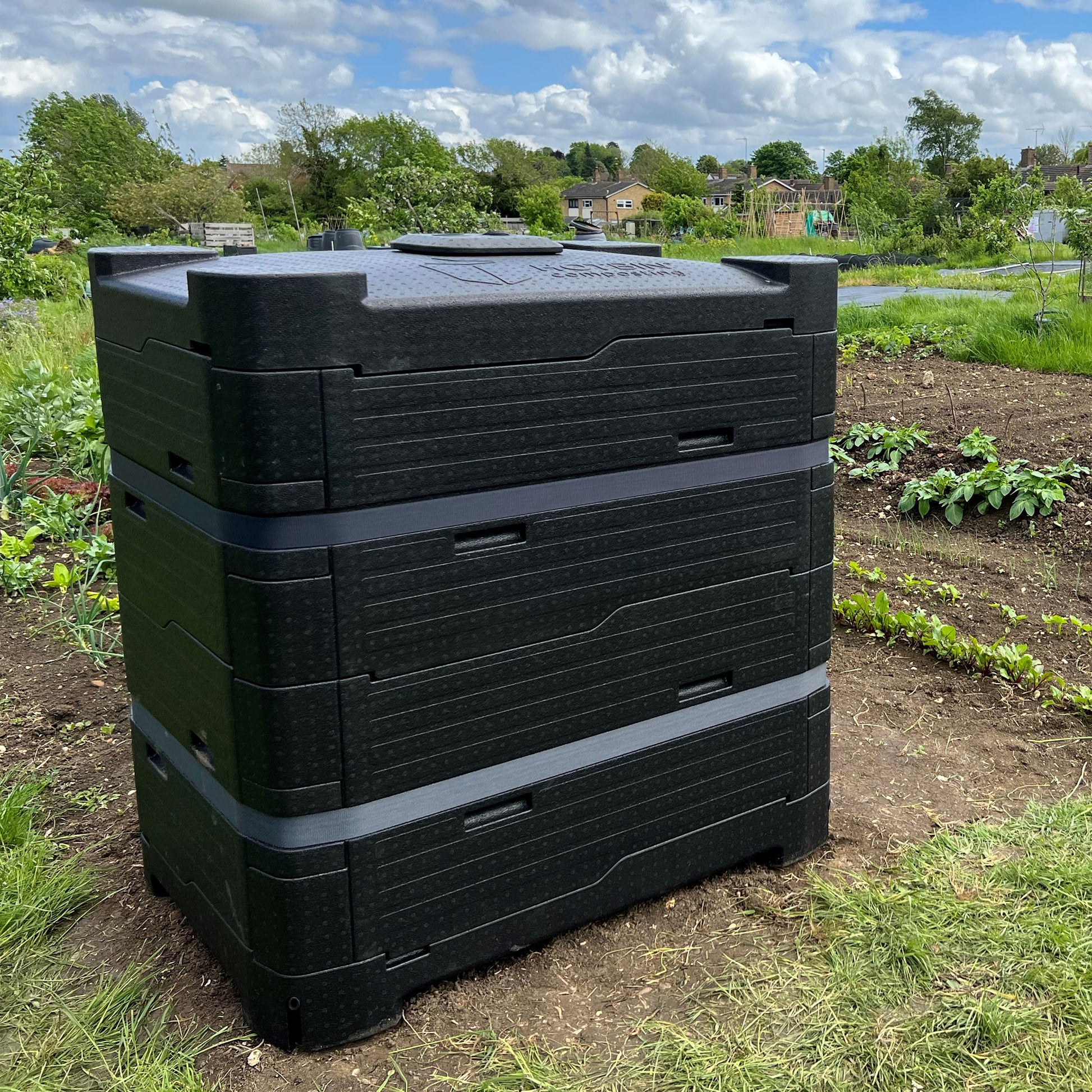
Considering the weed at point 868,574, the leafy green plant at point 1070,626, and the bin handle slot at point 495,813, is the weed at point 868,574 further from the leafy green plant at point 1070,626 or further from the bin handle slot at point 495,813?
the bin handle slot at point 495,813

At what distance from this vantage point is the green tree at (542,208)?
3234 cm

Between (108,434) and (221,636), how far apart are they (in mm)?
729

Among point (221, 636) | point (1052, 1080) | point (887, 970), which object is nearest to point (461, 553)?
point (221, 636)

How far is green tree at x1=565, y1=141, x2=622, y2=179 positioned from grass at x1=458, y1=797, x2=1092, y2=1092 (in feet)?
377

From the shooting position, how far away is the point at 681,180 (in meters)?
71.4

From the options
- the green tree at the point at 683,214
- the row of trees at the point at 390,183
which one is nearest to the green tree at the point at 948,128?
the row of trees at the point at 390,183

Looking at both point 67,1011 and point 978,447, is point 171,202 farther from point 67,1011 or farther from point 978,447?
point 67,1011

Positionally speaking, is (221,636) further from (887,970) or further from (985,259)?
(985,259)

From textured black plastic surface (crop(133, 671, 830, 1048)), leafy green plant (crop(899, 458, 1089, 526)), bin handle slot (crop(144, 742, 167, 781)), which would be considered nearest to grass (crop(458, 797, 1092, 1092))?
textured black plastic surface (crop(133, 671, 830, 1048))

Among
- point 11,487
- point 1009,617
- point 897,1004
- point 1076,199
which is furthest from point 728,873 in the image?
point 1076,199

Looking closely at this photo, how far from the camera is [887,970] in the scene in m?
1.93

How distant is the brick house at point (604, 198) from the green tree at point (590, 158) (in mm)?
24315

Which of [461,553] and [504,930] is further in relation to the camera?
[504,930]

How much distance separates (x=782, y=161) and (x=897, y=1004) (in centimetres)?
11196
